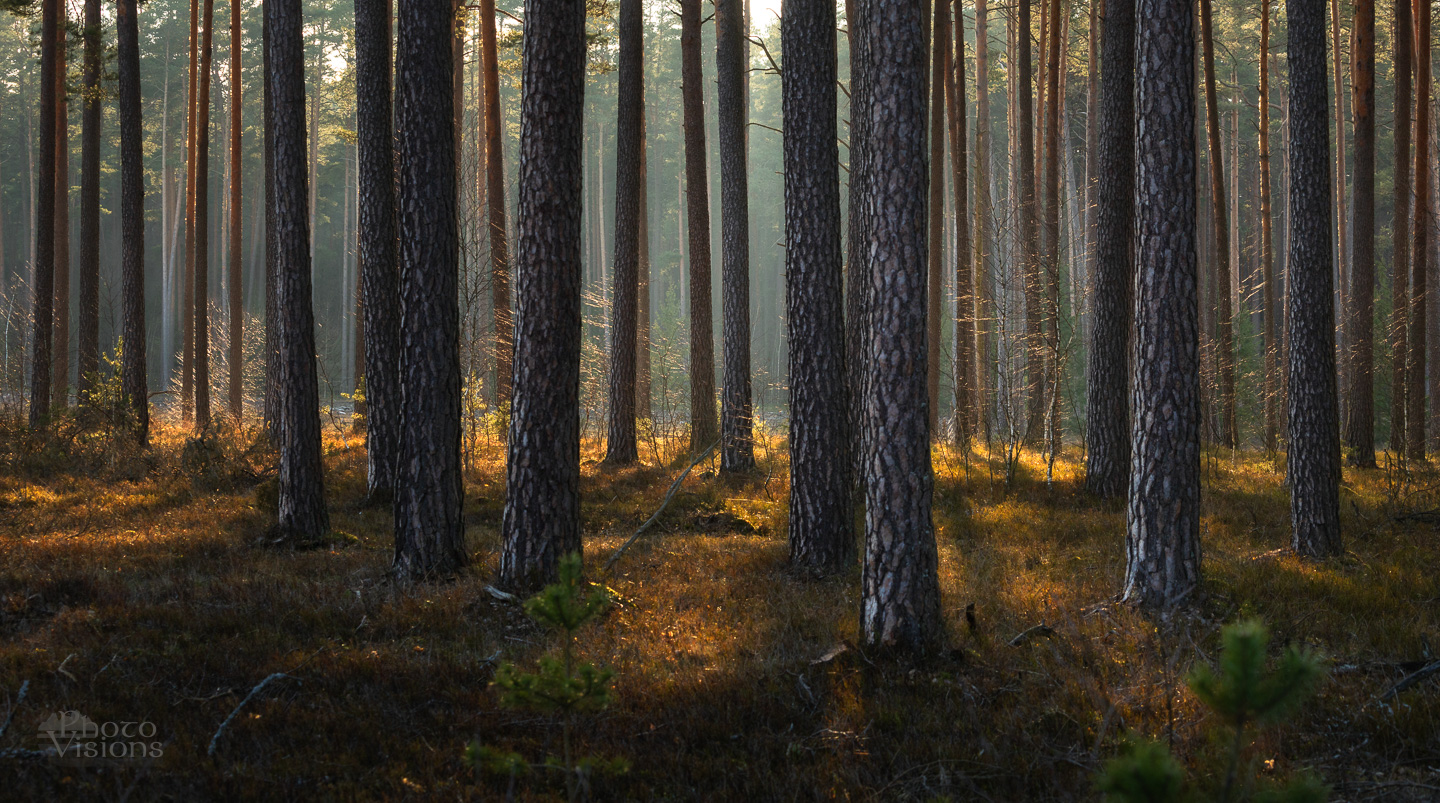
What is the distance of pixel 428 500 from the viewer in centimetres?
651

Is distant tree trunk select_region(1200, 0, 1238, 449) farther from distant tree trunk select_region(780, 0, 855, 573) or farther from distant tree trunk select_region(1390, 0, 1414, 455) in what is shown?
distant tree trunk select_region(780, 0, 855, 573)

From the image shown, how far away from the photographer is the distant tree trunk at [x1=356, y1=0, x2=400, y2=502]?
901 cm

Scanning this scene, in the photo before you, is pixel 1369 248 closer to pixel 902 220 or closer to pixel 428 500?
pixel 902 220

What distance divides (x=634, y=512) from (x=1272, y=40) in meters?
33.9

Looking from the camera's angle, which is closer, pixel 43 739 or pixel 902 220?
pixel 43 739

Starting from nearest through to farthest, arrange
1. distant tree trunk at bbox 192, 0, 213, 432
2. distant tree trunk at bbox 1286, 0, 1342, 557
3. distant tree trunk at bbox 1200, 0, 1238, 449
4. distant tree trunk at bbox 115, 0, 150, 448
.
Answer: distant tree trunk at bbox 1286, 0, 1342, 557
distant tree trunk at bbox 115, 0, 150, 448
distant tree trunk at bbox 1200, 0, 1238, 449
distant tree trunk at bbox 192, 0, 213, 432

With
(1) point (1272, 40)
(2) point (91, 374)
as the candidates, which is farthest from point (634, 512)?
(1) point (1272, 40)

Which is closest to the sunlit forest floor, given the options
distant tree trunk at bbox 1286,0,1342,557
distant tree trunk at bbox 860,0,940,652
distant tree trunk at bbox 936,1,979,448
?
distant tree trunk at bbox 860,0,940,652

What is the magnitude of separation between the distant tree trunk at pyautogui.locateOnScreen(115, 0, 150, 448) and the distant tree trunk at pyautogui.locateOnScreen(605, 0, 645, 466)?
289 inches

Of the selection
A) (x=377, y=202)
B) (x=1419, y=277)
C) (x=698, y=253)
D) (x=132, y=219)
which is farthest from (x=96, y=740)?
(x=1419, y=277)

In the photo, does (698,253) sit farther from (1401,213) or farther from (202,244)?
(1401,213)

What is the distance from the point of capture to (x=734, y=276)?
484 inches

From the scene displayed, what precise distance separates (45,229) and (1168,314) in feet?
56.2

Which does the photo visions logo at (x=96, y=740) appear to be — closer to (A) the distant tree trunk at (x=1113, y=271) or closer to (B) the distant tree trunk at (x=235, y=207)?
(A) the distant tree trunk at (x=1113, y=271)
